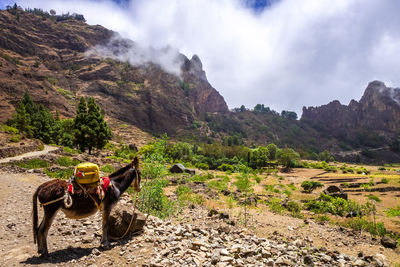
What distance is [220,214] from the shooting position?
28.3ft

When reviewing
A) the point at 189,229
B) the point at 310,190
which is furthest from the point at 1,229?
the point at 310,190

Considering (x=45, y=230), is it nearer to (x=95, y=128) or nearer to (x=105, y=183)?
(x=105, y=183)

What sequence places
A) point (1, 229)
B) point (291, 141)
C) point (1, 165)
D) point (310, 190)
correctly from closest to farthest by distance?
point (1, 229) → point (1, 165) → point (310, 190) → point (291, 141)

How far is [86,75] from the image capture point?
104 m

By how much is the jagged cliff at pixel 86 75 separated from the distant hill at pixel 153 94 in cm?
45

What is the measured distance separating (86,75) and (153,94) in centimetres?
3564

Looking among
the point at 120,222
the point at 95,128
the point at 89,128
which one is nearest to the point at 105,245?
the point at 120,222

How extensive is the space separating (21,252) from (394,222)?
16706 mm

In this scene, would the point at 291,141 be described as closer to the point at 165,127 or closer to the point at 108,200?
the point at 165,127

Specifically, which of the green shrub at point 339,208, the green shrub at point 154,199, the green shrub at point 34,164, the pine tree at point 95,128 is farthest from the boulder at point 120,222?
the pine tree at point 95,128

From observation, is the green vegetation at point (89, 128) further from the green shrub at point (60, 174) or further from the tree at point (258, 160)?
the tree at point (258, 160)

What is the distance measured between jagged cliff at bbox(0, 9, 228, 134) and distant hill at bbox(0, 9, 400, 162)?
452 millimetres

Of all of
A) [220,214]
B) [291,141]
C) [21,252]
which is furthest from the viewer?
[291,141]

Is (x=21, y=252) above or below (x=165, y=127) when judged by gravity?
below
